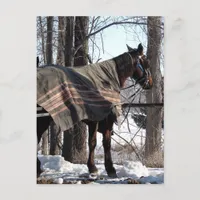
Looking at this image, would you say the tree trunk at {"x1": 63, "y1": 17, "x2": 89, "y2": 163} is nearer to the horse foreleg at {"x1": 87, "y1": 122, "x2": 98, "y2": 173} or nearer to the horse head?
the horse foreleg at {"x1": 87, "y1": 122, "x2": 98, "y2": 173}

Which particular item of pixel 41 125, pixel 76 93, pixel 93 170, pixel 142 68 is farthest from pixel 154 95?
pixel 41 125

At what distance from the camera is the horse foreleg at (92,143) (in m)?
2.79

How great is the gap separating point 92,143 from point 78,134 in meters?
0.09

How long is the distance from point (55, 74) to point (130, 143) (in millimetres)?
556

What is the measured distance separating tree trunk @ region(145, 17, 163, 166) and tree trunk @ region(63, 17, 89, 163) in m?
0.35

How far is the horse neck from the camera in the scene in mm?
2828

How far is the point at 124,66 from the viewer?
286cm

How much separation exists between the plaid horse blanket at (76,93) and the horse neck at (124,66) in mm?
25

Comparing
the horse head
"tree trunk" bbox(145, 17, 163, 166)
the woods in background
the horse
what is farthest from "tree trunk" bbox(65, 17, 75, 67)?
"tree trunk" bbox(145, 17, 163, 166)

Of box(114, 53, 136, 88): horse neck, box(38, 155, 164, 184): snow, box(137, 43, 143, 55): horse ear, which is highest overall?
box(137, 43, 143, 55): horse ear

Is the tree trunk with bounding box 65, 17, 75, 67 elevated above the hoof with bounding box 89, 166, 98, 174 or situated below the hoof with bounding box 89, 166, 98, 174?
above
